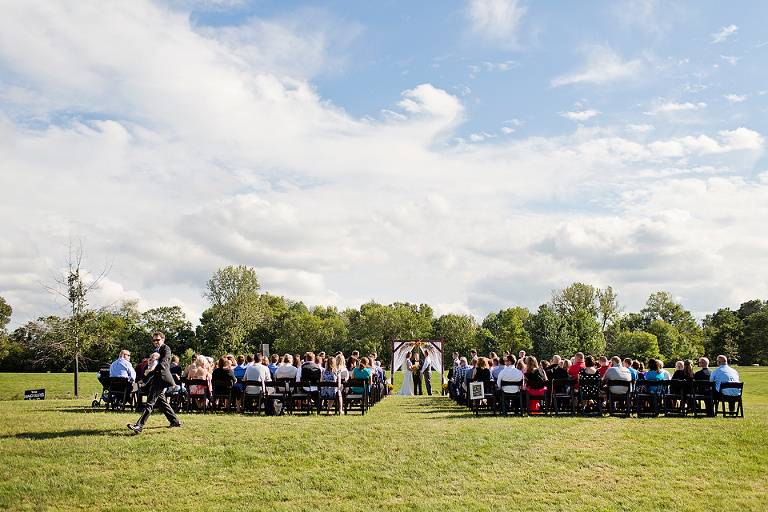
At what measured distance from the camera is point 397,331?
83625 millimetres

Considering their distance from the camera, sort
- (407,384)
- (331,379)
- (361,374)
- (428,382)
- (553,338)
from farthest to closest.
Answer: (553,338)
(407,384)
(428,382)
(361,374)
(331,379)

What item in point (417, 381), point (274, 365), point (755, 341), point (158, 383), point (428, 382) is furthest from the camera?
point (755, 341)

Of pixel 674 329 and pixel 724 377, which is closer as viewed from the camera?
pixel 724 377

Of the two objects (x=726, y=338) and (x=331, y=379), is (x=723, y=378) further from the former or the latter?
(x=726, y=338)

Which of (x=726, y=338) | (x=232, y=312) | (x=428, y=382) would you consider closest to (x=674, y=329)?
(x=726, y=338)

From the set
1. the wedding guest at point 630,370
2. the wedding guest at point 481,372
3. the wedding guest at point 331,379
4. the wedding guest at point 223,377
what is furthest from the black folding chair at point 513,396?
the wedding guest at point 223,377

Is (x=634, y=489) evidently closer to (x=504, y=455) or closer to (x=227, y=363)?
(x=504, y=455)

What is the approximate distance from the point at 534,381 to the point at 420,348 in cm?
2026

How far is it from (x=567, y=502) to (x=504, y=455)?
216cm

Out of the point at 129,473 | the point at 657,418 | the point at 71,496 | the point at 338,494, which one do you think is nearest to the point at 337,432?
the point at 338,494

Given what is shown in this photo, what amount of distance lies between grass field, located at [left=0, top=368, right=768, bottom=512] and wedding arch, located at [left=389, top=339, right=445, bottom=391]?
Result: 18.3 metres

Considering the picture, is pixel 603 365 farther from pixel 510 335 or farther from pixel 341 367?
pixel 510 335

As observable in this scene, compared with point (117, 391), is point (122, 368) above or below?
above

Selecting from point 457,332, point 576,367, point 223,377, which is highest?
point 457,332
